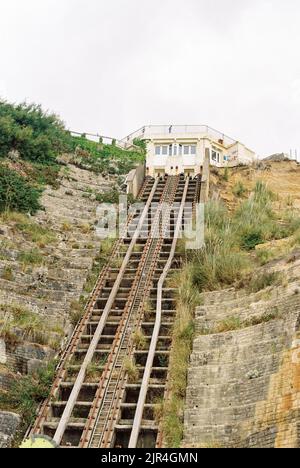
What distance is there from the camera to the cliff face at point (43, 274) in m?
12.8

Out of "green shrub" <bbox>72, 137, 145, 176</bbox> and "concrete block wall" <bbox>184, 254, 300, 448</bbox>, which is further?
"green shrub" <bbox>72, 137, 145, 176</bbox>

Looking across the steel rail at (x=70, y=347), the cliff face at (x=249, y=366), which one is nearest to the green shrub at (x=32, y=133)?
the steel rail at (x=70, y=347)

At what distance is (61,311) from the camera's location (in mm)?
14523

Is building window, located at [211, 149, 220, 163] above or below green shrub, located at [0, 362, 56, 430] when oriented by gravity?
above

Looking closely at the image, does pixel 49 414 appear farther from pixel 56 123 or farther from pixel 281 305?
pixel 56 123

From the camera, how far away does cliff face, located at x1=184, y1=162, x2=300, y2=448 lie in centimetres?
996

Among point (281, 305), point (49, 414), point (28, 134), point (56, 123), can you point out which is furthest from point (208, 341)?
point (56, 123)

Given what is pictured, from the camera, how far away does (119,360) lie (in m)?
13.0

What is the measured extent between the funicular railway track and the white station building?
45.0 feet

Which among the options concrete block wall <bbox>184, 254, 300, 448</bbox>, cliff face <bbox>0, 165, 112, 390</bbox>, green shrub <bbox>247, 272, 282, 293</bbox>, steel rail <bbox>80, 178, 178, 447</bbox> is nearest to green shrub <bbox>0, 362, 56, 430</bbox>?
cliff face <bbox>0, 165, 112, 390</bbox>

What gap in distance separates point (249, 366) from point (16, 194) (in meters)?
11.1

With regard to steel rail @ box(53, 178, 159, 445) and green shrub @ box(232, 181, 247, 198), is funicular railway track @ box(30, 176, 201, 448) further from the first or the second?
green shrub @ box(232, 181, 247, 198)

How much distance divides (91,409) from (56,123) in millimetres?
19792

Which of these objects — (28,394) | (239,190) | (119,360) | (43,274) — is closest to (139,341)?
(119,360)
